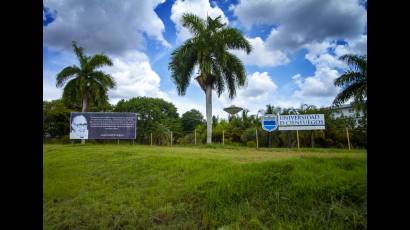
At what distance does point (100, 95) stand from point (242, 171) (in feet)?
56.4

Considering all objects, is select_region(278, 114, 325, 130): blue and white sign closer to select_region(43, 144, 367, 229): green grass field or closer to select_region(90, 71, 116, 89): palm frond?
select_region(43, 144, 367, 229): green grass field

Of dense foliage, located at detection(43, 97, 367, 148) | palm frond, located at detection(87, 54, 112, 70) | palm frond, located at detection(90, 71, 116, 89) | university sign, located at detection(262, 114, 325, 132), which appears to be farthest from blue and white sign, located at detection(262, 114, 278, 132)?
palm frond, located at detection(87, 54, 112, 70)

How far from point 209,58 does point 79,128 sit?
946cm

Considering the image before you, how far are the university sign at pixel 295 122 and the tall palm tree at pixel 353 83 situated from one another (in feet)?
7.68

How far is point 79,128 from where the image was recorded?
54.6ft

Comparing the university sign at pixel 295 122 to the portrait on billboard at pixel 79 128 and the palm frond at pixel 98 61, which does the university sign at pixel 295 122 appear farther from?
the palm frond at pixel 98 61

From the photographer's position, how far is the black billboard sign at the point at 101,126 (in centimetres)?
1659

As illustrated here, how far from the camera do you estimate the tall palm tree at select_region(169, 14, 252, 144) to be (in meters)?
14.5

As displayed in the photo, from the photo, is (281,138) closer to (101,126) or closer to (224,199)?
(101,126)

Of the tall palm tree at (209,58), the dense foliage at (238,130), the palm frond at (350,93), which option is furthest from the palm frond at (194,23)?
the palm frond at (350,93)
